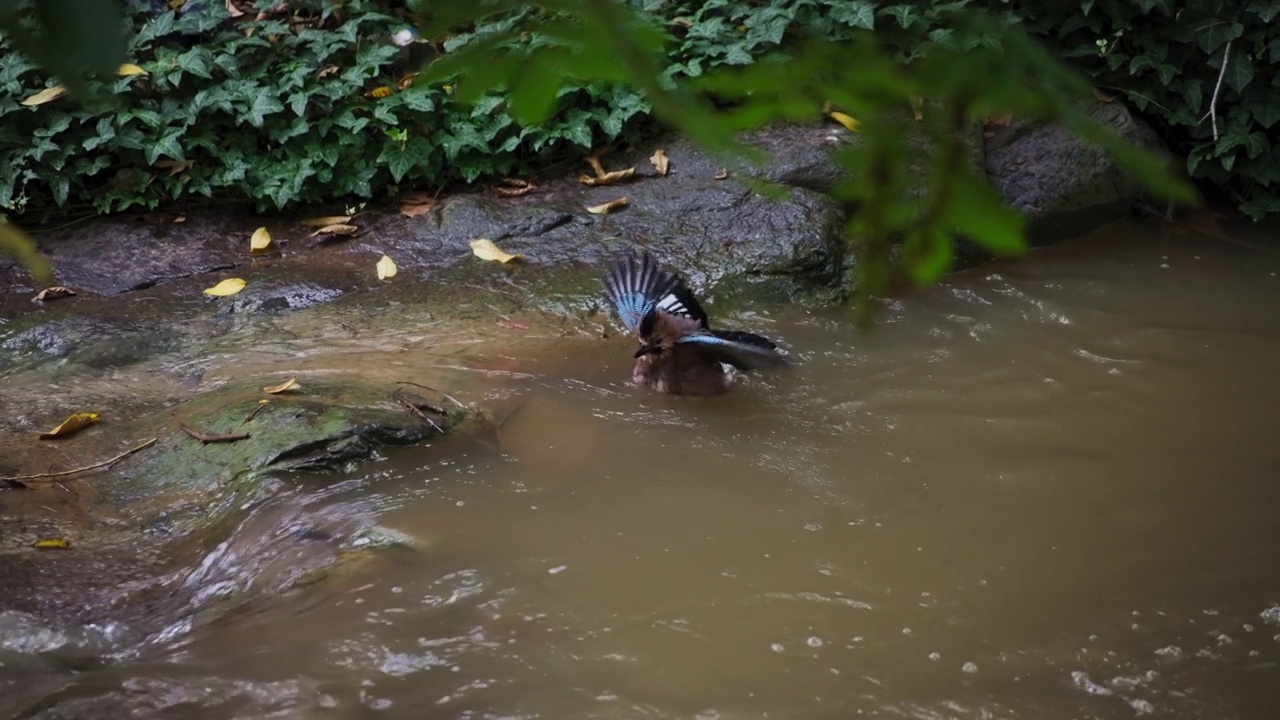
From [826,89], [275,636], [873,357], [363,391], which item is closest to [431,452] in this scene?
[363,391]

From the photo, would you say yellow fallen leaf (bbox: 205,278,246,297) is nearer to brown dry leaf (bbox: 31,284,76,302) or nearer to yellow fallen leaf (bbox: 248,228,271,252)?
yellow fallen leaf (bbox: 248,228,271,252)

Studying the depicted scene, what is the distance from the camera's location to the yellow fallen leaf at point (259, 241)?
5750mm

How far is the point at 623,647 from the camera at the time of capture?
9.11 ft

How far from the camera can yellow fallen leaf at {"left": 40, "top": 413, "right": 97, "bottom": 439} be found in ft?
12.4

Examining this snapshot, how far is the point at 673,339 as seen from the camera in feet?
14.2

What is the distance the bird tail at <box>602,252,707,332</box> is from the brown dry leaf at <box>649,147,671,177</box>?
4.12 feet

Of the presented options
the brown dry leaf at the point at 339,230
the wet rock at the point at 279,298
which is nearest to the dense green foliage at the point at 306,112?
the brown dry leaf at the point at 339,230

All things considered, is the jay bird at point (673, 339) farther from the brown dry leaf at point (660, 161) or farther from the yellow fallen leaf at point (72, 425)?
the yellow fallen leaf at point (72, 425)

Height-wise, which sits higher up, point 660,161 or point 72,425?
point 660,161

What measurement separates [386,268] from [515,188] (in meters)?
1.06

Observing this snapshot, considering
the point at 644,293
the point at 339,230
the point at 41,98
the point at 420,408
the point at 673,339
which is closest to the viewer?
the point at 420,408

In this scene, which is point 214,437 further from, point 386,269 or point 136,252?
point 136,252

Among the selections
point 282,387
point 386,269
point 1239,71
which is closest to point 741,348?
point 282,387

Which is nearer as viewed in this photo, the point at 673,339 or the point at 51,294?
the point at 673,339
